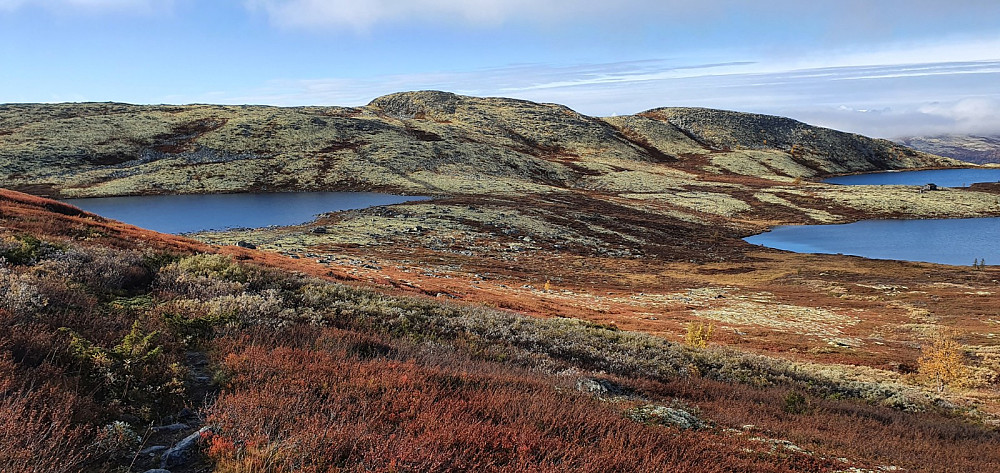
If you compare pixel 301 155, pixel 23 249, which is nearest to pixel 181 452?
pixel 23 249

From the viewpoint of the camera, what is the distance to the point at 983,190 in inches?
4478

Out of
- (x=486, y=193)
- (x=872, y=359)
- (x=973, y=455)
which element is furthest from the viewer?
(x=486, y=193)

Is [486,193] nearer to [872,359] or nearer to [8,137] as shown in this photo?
[872,359]

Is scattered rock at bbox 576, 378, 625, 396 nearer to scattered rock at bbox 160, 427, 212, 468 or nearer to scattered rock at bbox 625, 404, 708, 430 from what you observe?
scattered rock at bbox 625, 404, 708, 430

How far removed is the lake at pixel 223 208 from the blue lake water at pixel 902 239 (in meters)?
59.1

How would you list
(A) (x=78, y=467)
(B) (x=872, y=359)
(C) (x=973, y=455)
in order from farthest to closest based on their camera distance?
1. (B) (x=872, y=359)
2. (C) (x=973, y=455)
3. (A) (x=78, y=467)

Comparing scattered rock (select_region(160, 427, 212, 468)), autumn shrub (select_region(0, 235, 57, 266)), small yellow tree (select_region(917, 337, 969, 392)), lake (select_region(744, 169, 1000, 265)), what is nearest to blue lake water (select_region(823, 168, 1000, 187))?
lake (select_region(744, 169, 1000, 265))

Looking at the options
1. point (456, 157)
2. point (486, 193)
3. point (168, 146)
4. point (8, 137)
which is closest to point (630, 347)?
point (486, 193)

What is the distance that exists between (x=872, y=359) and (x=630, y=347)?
15285mm

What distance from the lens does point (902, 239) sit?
7169 centimetres

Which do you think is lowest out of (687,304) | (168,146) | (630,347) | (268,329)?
(687,304)

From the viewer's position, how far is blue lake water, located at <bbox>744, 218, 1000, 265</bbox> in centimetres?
6197

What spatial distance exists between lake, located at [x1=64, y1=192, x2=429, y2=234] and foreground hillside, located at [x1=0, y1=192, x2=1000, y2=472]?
156ft

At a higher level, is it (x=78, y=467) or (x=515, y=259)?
(x=78, y=467)
